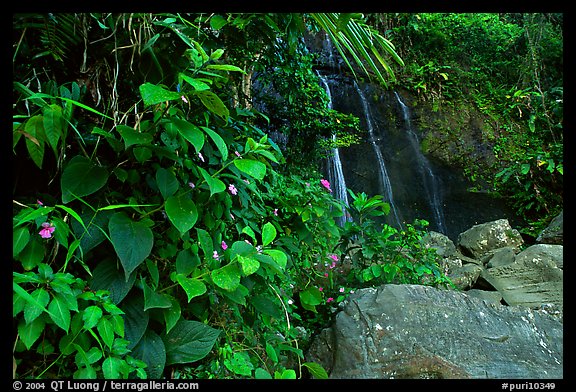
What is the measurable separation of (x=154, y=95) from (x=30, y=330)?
2.08 ft

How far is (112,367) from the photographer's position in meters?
0.99

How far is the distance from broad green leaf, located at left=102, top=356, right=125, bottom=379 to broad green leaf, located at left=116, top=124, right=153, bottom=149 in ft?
1.79

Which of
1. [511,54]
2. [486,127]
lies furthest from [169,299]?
[511,54]

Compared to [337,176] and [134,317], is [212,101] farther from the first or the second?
[337,176]

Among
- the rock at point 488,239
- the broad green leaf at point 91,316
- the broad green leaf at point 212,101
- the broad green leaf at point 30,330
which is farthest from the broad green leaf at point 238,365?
the rock at point 488,239

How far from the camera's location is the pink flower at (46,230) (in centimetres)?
101

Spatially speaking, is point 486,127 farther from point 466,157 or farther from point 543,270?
point 543,270

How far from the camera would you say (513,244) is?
5836 mm

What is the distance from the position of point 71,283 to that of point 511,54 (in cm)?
1051

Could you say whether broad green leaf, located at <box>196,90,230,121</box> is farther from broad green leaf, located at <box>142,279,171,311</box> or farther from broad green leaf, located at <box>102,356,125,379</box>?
broad green leaf, located at <box>102,356,125,379</box>

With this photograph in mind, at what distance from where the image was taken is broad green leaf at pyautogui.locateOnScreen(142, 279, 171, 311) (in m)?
1.08

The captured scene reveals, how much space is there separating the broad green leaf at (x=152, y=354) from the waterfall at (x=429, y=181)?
681cm

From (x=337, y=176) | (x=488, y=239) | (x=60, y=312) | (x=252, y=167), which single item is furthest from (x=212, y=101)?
(x=337, y=176)

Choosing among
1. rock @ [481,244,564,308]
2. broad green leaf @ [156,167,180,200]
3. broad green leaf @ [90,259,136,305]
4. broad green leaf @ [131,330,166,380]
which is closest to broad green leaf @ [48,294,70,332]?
broad green leaf @ [90,259,136,305]
